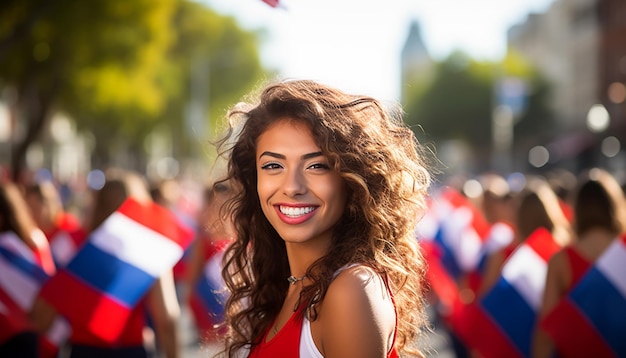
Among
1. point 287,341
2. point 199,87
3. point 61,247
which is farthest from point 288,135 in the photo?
point 199,87

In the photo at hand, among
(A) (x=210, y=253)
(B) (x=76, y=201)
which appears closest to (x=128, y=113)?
(B) (x=76, y=201)

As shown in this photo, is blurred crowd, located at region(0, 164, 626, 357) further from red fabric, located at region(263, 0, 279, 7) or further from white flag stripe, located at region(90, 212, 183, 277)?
red fabric, located at region(263, 0, 279, 7)

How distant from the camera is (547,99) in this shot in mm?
75562

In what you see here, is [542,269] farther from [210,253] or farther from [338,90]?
[338,90]

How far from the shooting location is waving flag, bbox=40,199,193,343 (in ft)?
17.9

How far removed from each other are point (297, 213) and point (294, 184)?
0.27ft

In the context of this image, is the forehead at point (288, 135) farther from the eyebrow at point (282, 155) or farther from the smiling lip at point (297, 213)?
the smiling lip at point (297, 213)

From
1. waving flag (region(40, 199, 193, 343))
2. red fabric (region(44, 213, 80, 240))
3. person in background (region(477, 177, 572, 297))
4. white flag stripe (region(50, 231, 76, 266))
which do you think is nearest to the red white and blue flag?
person in background (region(477, 177, 572, 297))

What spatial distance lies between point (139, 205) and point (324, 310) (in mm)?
3525

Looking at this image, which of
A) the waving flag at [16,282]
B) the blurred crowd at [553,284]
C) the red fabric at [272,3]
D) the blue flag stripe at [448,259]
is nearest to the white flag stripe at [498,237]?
the blurred crowd at [553,284]

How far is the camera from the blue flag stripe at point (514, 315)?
6383 millimetres

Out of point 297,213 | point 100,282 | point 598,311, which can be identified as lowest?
point 100,282

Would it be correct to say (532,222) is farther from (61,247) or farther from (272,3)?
(272,3)

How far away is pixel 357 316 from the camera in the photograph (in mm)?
2447
